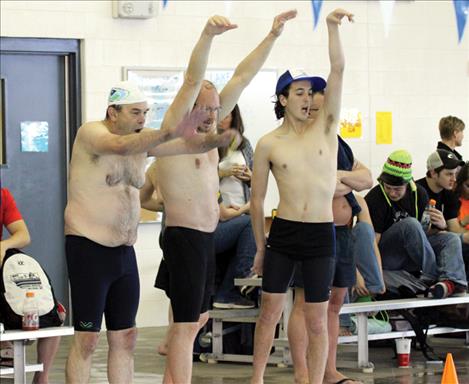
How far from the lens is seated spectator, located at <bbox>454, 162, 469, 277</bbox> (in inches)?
363

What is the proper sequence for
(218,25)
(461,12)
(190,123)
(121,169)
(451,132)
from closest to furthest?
(190,123) → (218,25) → (121,169) → (451,132) → (461,12)

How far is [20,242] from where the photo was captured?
24.2 feet

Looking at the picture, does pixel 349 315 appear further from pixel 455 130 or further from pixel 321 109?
pixel 455 130

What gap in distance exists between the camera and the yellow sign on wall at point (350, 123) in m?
11.5

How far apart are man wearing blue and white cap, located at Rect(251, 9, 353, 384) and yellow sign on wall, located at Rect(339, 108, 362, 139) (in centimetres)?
477

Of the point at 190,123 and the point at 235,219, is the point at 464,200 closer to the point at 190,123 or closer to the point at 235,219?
the point at 235,219

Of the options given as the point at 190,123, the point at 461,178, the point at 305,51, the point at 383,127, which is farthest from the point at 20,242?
the point at 383,127

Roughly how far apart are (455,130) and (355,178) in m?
3.96

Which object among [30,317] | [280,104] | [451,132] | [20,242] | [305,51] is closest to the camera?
[280,104]

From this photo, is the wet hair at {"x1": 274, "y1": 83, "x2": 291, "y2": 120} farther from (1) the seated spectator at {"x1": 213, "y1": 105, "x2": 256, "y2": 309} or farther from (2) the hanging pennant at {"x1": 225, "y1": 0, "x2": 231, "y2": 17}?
(2) the hanging pennant at {"x1": 225, "y1": 0, "x2": 231, "y2": 17}

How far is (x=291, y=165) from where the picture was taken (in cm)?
659

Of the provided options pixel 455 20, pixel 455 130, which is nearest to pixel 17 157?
pixel 455 130

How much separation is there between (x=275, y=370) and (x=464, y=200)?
2410mm

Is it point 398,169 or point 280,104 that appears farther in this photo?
point 398,169
